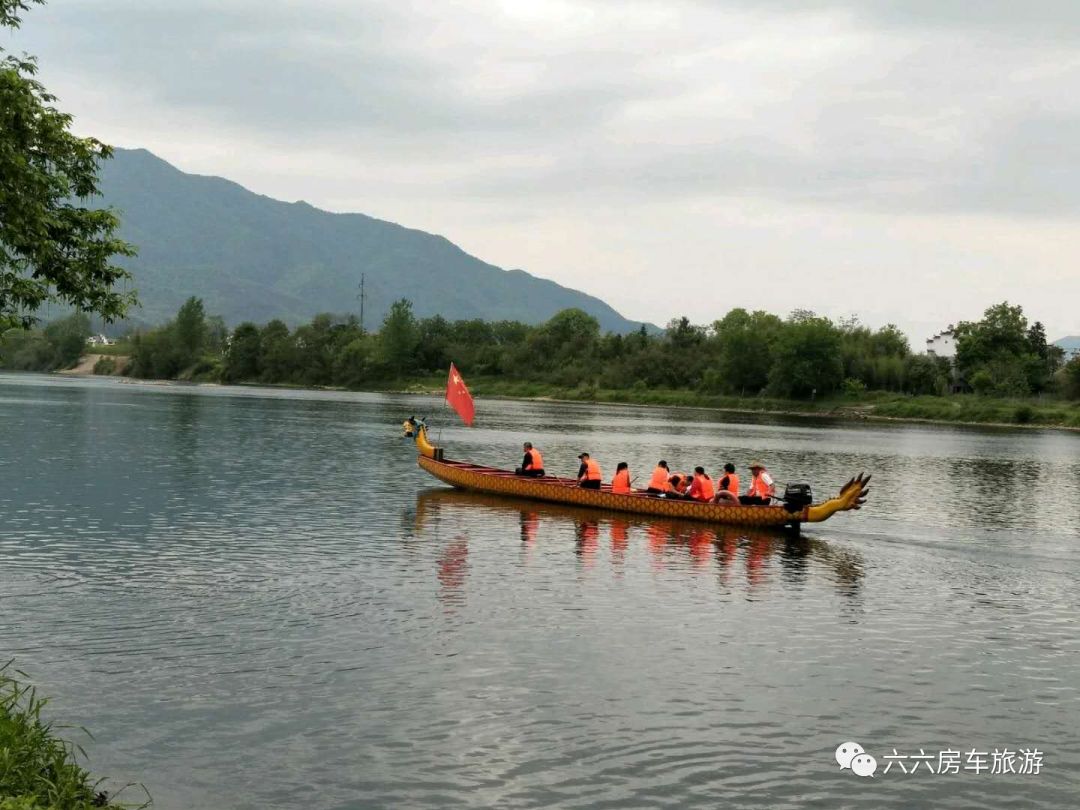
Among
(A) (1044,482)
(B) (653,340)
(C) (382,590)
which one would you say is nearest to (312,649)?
(C) (382,590)

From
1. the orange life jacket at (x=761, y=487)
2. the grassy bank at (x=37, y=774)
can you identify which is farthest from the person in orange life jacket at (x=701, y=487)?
the grassy bank at (x=37, y=774)

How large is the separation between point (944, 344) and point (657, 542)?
167m

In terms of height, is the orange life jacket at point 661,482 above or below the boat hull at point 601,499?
above

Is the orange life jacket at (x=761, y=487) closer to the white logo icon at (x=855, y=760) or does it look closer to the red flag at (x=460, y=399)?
the red flag at (x=460, y=399)

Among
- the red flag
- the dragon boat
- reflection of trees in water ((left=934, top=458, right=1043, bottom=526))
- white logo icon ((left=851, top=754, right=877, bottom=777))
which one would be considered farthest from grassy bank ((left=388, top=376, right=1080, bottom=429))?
white logo icon ((left=851, top=754, right=877, bottom=777))

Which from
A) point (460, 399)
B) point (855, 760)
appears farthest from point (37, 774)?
point (460, 399)

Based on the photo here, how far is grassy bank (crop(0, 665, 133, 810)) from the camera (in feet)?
38.1

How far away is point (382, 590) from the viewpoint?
84.1ft

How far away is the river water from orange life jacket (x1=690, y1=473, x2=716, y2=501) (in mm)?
1662

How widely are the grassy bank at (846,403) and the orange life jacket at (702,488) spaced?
107m

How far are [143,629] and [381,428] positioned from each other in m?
71.2

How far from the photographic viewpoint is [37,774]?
484 inches

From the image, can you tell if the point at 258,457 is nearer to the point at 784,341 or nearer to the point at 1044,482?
the point at 1044,482

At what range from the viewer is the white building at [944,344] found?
181875 millimetres
